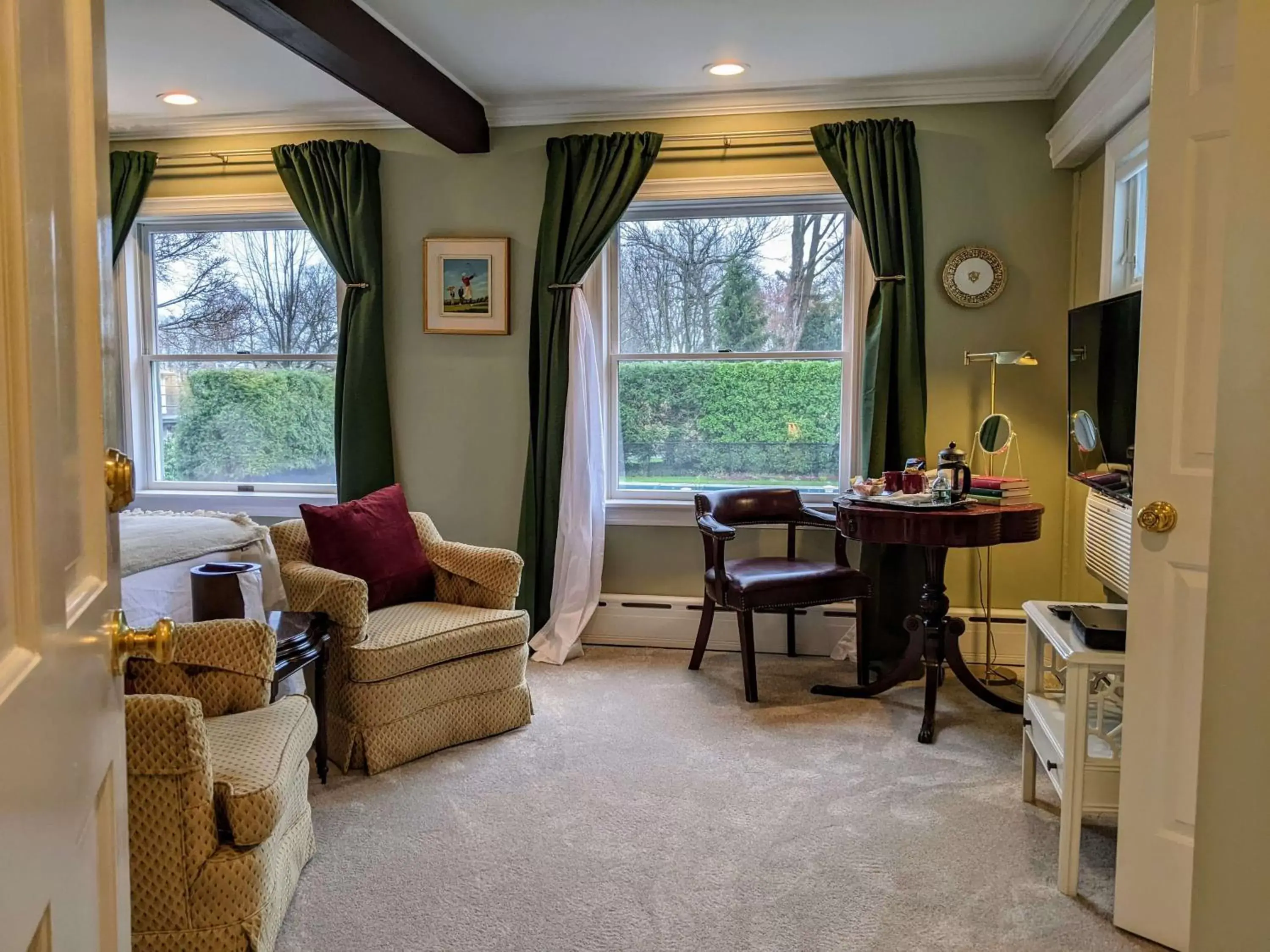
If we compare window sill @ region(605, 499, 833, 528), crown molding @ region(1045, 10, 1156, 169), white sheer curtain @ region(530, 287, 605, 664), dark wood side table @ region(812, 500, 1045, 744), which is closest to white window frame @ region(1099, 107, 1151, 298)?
crown molding @ region(1045, 10, 1156, 169)

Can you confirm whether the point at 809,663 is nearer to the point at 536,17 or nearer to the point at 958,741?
the point at 958,741

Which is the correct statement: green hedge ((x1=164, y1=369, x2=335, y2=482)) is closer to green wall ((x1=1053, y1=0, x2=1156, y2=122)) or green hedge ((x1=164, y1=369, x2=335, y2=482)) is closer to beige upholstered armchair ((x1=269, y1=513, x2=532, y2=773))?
beige upholstered armchair ((x1=269, y1=513, x2=532, y2=773))

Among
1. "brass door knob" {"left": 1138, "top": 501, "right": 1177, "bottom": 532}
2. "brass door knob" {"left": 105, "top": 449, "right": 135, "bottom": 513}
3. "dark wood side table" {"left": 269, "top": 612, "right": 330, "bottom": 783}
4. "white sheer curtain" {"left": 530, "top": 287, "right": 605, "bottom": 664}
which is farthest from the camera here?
"white sheer curtain" {"left": 530, "top": 287, "right": 605, "bottom": 664}

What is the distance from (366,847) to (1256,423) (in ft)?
7.25

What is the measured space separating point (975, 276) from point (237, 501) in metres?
3.63

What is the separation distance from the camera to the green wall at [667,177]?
3.80 metres

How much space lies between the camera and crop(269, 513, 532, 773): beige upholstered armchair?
9.05ft

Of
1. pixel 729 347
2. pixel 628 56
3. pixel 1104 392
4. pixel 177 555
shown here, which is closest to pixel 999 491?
pixel 1104 392

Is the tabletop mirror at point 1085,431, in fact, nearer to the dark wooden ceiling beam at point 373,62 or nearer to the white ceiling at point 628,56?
the white ceiling at point 628,56

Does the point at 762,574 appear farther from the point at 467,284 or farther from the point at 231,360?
the point at 231,360

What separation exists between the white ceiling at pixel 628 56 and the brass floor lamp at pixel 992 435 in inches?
43.5

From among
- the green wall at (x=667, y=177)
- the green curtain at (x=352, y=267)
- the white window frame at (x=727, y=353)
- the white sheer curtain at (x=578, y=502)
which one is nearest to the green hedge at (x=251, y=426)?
the green curtain at (x=352, y=267)

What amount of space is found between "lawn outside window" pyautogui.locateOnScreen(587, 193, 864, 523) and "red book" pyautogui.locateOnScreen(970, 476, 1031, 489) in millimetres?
839

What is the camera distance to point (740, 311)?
415cm
